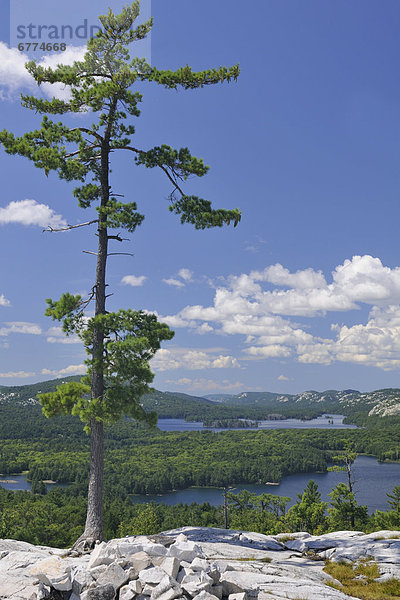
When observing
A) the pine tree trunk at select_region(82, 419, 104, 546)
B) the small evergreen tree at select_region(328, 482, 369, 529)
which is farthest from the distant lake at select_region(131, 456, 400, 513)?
the pine tree trunk at select_region(82, 419, 104, 546)

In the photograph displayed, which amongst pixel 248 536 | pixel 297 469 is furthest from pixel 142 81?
pixel 297 469

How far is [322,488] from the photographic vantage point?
91312 mm

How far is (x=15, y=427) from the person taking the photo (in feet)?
545

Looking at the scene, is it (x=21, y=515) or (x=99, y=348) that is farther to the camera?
(x=21, y=515)

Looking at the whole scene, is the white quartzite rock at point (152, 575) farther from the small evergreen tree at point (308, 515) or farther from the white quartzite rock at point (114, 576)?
the small evergreen tree at point (308, 515)

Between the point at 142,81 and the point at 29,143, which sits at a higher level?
the point at 142,81

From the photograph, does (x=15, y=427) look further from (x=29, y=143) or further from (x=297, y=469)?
(x=29, y=143)

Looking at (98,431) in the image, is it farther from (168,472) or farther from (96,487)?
(168,472)

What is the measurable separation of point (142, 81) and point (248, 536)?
1448 cm


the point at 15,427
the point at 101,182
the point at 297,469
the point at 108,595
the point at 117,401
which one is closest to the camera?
the point at 108,595

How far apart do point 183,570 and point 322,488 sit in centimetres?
9560

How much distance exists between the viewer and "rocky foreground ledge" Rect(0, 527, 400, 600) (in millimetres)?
6734

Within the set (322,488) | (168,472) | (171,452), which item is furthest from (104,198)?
(171,452)

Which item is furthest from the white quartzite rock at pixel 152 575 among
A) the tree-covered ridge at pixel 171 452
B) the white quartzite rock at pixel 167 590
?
the tree-covered ridge at pixel 171 452
